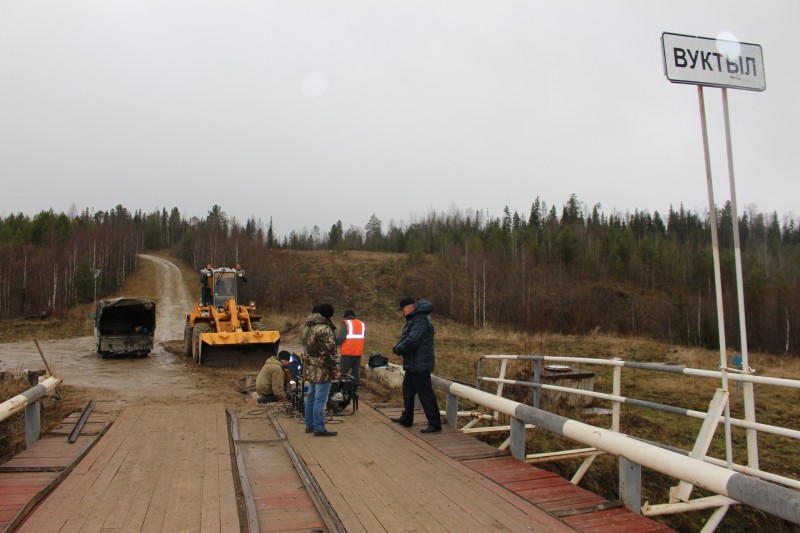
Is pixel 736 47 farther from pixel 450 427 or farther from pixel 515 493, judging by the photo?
pixel 450 427

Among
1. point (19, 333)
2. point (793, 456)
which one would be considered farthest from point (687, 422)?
point (19, 333)

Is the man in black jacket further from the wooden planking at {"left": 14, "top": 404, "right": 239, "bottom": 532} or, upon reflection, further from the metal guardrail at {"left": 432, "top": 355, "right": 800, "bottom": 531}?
the wooden planking at {"left": 14, "top": 404, "right": 239, "bottom": 532}

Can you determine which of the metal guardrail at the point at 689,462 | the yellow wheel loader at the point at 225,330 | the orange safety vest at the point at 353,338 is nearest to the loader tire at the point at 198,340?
the yellow wheel loader at the point at 225,330

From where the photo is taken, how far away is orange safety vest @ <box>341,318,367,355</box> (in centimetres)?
1051

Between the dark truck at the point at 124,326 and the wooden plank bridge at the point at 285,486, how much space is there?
14.6 meters

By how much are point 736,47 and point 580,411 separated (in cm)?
745

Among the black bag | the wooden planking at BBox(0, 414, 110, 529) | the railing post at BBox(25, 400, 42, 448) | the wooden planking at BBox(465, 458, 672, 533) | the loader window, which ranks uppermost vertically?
the loader window

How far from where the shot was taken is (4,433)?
799 centimetres

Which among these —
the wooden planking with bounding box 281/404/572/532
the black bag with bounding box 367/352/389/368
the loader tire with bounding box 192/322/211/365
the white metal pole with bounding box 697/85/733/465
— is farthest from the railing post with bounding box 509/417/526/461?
the loader tire with bounding box 192/322/211/365

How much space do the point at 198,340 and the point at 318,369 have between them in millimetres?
11813

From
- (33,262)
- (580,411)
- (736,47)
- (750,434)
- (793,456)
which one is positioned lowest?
(793,456)

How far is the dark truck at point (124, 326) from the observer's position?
68.8 ft

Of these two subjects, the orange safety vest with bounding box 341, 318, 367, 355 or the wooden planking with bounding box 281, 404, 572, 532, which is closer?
the wooden planking with bounding box 281, 404, 572, 532

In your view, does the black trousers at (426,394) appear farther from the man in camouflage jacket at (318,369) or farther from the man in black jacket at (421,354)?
the man in camouflage jacket at (318,369)
